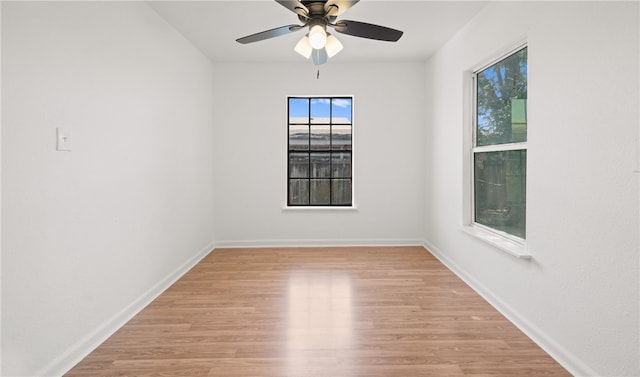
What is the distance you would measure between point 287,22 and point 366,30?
1216 millimetres

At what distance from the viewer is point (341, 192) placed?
5059 mm

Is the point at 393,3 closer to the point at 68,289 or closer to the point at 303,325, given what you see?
the point at 303,325

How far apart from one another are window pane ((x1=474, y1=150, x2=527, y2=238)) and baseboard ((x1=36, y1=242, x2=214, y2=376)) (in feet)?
10.0

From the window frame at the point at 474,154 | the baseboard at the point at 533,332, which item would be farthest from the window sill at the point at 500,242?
the baseboard at the point at 533,332

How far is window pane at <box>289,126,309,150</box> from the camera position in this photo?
5020 millimetres

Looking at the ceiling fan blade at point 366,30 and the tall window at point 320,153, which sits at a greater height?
the ceiling fan blade at point 366,30

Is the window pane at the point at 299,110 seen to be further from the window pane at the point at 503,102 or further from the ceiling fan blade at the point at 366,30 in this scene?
the ceiling fan blade at the point at 366,30

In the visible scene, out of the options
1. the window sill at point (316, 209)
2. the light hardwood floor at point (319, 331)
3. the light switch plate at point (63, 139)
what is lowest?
the light hardwood floor at point (319, 331)

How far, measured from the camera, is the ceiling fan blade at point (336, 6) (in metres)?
2.04

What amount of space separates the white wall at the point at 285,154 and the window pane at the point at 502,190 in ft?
4.96

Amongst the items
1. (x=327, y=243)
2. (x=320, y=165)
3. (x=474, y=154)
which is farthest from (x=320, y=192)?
(x=474, y=154)

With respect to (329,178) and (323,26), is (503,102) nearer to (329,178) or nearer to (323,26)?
(323,26)

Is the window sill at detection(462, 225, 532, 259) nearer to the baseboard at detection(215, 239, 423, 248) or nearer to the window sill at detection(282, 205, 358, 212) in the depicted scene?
the baseboard at detection(215, 239, 423, 248)

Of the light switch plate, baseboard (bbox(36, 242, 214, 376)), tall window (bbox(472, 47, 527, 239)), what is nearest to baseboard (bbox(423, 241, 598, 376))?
tall window (bbox(472, 47, 527, 239))
